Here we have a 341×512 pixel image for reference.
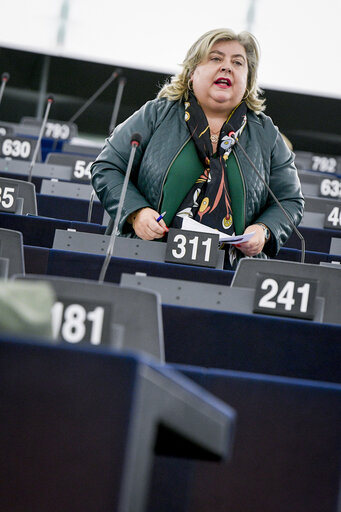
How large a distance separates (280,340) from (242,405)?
2.17 feet

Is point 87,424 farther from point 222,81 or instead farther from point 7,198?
point 7,198

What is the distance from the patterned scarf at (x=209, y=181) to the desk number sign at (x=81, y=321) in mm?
1699

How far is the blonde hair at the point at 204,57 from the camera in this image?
3414 mm

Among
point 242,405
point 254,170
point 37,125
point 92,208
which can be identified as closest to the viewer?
point 242,405

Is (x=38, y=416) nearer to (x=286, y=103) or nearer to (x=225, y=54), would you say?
(x=225, y=54)

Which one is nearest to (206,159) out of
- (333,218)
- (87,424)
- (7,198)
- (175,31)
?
(7,198)

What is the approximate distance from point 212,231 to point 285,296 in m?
0.76

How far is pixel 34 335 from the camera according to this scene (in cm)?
130

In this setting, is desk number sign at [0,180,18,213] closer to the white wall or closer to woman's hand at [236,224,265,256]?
woman's hand at [236,224,265,256]

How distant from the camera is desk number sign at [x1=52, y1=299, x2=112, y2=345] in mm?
1644

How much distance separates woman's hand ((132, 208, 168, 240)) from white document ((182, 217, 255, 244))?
84 mm

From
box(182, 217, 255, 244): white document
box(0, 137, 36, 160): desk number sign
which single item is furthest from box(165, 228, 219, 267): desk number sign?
box(0, 137, 36, 160): desk number sign

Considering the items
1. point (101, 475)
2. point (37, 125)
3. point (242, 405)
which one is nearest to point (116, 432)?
point (101, 475)

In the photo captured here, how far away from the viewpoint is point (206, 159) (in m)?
3.38
